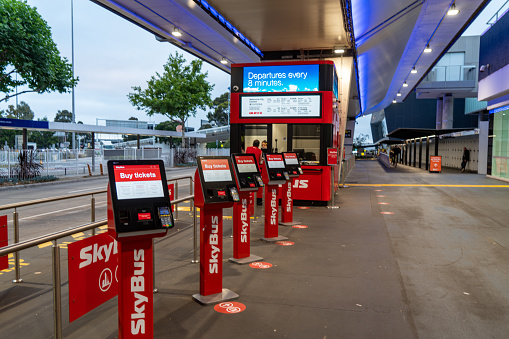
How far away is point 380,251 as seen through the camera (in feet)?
20.8

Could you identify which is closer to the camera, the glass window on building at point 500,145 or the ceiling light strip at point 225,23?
the ceiling light strip at point 225,23

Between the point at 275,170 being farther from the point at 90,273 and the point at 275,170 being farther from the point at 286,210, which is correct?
the point at 90,273

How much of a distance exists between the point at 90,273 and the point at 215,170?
169 centimetres

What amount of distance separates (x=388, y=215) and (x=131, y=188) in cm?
796

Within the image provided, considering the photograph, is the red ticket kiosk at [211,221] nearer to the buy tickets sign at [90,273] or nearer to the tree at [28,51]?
the buy tickets sign at [90,273]

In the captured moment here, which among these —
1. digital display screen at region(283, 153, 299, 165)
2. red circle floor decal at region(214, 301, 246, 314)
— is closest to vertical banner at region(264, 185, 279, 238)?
digital display screen at region(283, 153, 299, 165)

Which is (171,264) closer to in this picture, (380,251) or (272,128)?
(380,251)

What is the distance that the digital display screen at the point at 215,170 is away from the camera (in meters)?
4.32

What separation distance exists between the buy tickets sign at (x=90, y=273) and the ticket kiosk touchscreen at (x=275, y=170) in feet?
12.5

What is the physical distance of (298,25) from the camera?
444 inches

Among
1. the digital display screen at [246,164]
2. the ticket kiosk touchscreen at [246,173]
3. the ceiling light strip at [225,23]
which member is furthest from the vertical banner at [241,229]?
the ceiling light strip at [225,23]

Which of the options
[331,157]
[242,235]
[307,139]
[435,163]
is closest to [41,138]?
[435,163]

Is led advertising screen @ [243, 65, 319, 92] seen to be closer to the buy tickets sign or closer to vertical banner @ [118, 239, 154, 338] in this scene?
the buy tickets sign

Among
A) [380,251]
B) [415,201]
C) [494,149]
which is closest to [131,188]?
[380,251]
